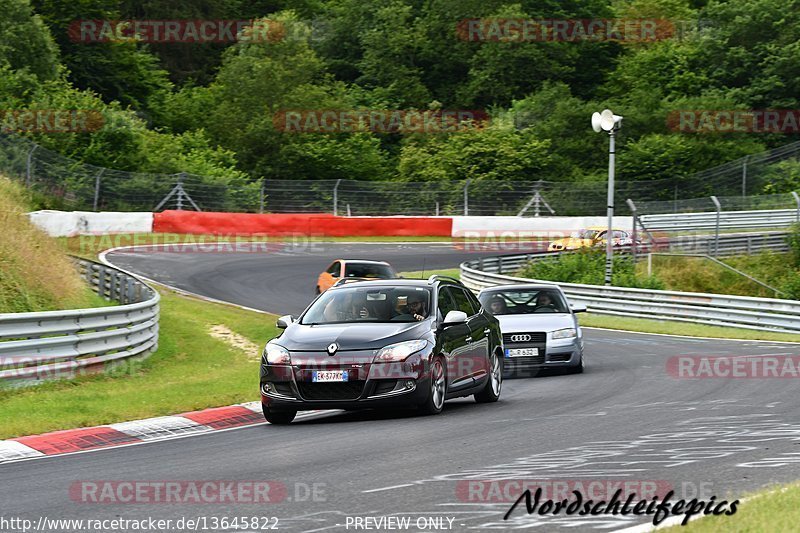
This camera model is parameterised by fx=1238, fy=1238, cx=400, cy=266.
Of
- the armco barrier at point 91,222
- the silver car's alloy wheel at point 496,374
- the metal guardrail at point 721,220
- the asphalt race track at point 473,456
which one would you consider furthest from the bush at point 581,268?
the silver car's alloy wheel at point 496,374

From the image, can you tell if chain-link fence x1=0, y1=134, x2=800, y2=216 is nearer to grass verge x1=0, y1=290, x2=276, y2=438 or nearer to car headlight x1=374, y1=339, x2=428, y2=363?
grass verge x1=0, y1=290, x2=276, y2=438

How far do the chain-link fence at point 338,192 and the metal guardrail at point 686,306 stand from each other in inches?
513

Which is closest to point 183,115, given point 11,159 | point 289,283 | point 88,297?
point 11,159

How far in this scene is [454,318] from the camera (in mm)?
13586

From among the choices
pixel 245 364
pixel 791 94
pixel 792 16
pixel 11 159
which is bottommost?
pixel 245 364

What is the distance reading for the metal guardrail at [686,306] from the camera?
29.3 metres

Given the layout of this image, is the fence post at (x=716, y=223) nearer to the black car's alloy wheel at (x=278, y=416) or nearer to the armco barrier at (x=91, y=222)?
the armco barrier at (x=91, y=222)

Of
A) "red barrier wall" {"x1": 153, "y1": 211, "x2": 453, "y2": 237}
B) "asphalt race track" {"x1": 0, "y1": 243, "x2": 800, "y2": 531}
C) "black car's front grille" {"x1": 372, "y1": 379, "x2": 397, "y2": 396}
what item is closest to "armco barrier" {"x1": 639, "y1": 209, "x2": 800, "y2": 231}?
"red barrier wall" {"x1": 153, "y1": 211, "x2": 453, "y2": 237}

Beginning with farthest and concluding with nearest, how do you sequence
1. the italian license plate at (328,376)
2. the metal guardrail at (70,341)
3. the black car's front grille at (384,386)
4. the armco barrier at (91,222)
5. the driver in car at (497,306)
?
the armco barrier at (91,222) → the driver in car at (497,306) → the metal guardrail at (70,341) → the black car's front grille at (384,386) → the italian license plate at (328,376)

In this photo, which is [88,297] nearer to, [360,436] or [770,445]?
[360,436]

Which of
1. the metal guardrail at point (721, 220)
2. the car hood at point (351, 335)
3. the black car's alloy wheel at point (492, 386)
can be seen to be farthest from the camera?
the metal guardrail at point (721, 220)

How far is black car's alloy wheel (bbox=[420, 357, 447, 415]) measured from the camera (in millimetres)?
13062

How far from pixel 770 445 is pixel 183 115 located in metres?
69.2

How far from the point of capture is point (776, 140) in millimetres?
72688
